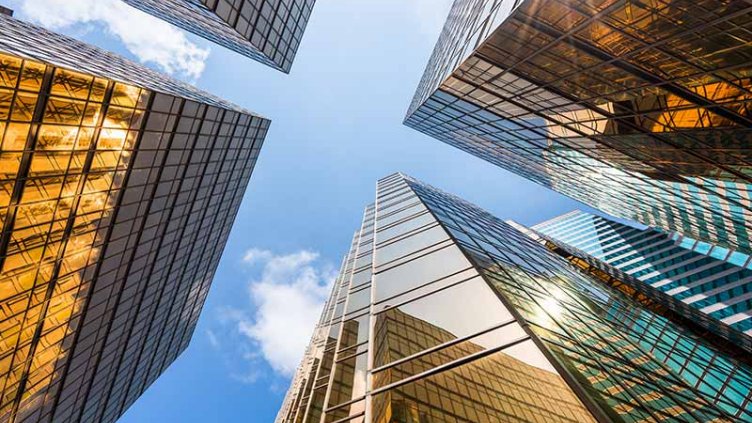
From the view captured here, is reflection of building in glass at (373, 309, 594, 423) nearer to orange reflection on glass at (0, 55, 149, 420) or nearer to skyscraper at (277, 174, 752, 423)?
skyscraper at (277, 174, 752, 423)

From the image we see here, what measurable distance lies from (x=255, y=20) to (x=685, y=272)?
2138 inches

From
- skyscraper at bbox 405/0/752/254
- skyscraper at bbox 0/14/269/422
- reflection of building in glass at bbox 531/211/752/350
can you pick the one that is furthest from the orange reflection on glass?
reflection of building in glass at bbox 531/211/752/350

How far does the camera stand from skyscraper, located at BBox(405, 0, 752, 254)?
8.94m

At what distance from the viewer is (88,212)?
67.5 feet

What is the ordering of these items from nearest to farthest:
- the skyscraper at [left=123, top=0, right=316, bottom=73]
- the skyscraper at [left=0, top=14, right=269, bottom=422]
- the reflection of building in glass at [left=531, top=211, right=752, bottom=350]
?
the skyscraper at [left=0, top=14, right=269, bottom=422]
the skyscraper at [left=123, top=0, right=316, bottom=73]
the reflection of building in glass at [left=531, top=211, right=752, bottom=350]

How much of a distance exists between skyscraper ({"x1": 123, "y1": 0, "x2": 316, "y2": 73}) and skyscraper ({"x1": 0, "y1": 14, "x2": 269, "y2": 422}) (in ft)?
19.6

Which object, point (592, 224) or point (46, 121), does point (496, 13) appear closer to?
point (46, 121)

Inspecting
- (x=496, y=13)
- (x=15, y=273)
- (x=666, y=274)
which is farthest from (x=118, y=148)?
(x=666, y=274)

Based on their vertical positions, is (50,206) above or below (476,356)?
below

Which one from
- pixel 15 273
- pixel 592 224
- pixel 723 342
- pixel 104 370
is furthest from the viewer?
pixel 592 224

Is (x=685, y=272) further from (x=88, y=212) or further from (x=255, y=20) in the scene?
(x=88, y=212)

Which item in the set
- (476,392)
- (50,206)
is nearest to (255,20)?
(50,206)

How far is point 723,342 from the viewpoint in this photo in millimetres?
35844

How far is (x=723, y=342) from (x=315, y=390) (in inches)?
1683
